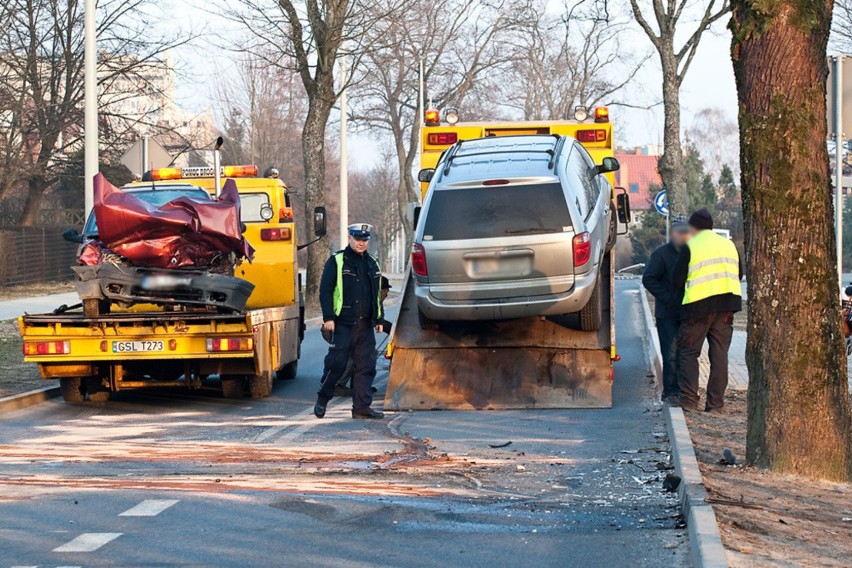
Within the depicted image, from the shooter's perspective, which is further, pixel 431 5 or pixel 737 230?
pixel 737 230

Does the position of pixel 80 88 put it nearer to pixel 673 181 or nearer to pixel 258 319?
pixel 673 181

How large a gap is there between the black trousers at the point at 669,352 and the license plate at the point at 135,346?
474 cm

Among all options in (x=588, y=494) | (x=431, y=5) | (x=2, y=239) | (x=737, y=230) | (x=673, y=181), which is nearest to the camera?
(x=588, y=494)

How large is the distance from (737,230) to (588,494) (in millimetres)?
51578

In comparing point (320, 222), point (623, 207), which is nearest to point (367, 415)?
point (320, 222)

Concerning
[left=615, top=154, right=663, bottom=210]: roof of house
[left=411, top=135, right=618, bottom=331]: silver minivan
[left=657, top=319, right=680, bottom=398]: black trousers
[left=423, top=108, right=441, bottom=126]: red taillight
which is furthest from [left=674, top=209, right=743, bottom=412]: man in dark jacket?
[left=615, top=154, right=663, bottom=210]: roof of house

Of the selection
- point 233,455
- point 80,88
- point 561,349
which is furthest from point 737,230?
point 233,455

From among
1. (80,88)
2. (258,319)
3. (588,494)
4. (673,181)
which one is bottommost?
(588,494)

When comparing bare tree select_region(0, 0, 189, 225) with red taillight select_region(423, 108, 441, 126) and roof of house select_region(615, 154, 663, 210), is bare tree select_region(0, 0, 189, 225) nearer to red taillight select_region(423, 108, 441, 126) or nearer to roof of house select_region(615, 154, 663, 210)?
red taillight select_region(423, 108, 441, 126)

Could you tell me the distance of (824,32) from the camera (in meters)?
8.40

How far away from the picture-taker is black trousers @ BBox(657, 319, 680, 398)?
12656 mm

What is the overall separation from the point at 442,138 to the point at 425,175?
1515 millimetres

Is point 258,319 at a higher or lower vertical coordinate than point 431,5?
lower

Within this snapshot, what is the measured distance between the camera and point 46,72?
128 feet
